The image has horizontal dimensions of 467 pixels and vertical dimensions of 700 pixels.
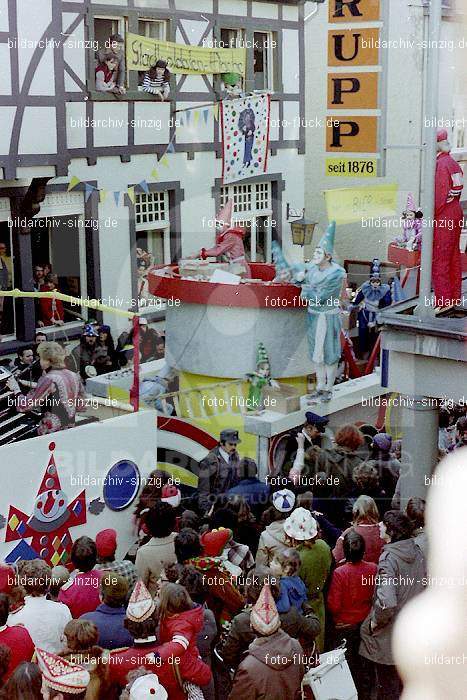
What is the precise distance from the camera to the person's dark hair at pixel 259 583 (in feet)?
17.3

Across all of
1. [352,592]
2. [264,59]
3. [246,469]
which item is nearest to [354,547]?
[352,592]

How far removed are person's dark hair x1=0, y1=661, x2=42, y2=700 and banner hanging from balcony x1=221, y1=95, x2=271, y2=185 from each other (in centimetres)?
774

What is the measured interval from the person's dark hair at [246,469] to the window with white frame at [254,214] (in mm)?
4794

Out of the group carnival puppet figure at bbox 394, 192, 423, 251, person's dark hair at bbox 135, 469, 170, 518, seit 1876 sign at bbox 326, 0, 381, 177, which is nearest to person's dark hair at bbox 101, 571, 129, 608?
person's dark hair at bbox 135, 469, 170, 518

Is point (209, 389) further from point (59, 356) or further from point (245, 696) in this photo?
point (245, 696)

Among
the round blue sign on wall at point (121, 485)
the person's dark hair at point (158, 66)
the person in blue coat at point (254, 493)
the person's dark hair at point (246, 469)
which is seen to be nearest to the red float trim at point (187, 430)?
the person's dark hair at point (246, 469)

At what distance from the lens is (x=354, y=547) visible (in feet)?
19.3

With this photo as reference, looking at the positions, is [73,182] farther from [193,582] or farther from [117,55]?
[193,582]

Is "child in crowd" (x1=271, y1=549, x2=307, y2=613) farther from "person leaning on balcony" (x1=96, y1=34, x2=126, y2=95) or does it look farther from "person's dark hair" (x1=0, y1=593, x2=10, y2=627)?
"person leaning on balcony" (x1=96, y1=34, x2=126, y2=95)

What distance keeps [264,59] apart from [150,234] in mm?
2582

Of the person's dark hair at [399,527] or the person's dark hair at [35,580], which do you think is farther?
the person's dark hair at [399,527]

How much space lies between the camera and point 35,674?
4.56 meters

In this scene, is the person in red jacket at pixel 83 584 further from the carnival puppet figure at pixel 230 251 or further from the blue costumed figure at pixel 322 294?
the carnival puppet figure at pixel 230 251

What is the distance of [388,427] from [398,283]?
2.61m
